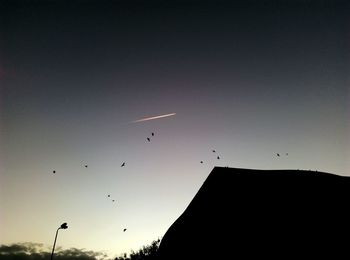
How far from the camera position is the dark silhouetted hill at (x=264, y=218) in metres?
15.3

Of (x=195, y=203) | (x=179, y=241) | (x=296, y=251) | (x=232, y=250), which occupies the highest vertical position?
(x=195, y=203)

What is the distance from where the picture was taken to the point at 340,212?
1591 centimetres

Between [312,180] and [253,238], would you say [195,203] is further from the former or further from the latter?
[312,180]

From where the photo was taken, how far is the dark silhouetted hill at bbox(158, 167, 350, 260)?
602 inches

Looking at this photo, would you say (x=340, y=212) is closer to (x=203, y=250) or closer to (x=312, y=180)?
(x=312, y=180)

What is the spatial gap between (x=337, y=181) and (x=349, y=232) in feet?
11.1

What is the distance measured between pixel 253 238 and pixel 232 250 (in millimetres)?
1161

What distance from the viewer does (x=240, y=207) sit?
17.5 metres

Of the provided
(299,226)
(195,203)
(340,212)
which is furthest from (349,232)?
(195,203)

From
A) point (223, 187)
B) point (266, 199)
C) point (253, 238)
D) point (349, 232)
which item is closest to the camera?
point (349, 232)

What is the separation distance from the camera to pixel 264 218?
16.6 m

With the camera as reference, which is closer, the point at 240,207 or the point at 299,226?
the point at 299,226

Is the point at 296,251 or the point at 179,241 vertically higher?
the point at 179,241

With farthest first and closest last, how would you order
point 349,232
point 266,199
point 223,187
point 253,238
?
1. point 223,187
2. point 266,199
3. point 253,238
4. point 349,232
